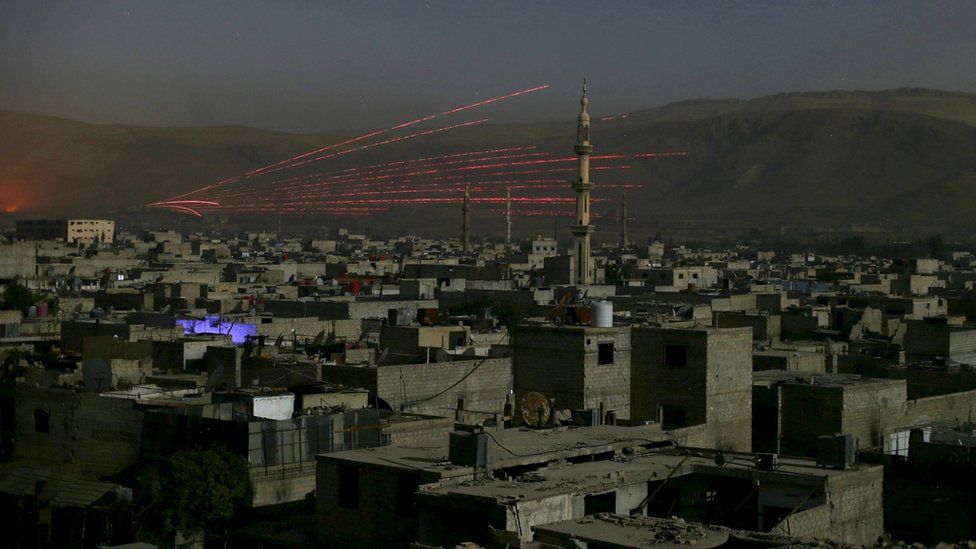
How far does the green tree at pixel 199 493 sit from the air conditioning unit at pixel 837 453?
18.1 ft

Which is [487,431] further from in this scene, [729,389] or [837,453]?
[729,389]

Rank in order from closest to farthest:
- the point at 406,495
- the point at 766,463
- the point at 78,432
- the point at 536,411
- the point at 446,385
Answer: the point at 406,495 → the point at 766,463 → the point at 536,411 → the point at 78,432 → the point at 446,385

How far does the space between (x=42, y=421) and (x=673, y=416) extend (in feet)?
26.1

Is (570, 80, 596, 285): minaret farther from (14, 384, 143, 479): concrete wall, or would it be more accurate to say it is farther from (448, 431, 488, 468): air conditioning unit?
(448, 431, 488, 468): air conditioning unit

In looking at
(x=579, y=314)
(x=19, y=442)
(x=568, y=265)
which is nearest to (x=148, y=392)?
(x=19, y=442)

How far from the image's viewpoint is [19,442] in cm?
1764

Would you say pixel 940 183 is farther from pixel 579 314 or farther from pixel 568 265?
pixel 579 314

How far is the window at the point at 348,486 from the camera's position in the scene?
41.8ft

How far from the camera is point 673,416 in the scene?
1909 cm

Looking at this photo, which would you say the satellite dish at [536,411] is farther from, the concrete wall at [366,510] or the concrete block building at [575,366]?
the concrete wall at [366,510]

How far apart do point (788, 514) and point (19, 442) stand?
980 centimetres

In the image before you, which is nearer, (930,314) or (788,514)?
(788,514)

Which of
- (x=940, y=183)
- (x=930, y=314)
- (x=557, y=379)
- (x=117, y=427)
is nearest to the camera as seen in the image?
(x=117, y=427)

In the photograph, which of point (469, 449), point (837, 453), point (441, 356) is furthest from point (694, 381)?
point (469, 449)
